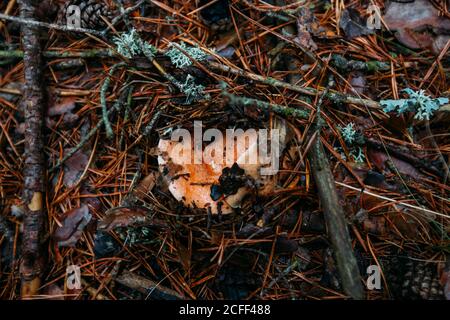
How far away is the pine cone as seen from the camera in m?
1.89

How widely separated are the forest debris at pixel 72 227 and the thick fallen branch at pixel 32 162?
0.34 ft

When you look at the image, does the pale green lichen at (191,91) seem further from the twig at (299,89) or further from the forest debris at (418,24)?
the forest debris at (418,24)

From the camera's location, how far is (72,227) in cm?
180

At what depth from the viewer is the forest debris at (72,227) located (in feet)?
5.88

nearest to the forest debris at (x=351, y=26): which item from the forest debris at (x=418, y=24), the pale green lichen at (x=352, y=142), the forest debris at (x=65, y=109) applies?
the forest debris at (x=418, y=24)

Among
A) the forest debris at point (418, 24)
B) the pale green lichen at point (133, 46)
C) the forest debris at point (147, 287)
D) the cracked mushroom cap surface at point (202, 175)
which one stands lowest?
the forest debris at point (147, 287)

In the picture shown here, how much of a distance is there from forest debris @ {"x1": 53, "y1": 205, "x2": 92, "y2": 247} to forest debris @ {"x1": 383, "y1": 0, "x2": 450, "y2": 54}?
6.79ft

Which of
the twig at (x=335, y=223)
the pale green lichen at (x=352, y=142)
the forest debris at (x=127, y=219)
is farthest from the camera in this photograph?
the pale green lichen at (x=352, y=142)

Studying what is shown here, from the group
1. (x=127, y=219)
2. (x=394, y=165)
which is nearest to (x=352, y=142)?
(x=394, y=165)

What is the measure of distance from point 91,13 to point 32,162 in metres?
0.93

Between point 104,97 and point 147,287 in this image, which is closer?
point 147,287

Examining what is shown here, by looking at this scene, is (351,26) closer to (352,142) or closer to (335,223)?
(352,142)

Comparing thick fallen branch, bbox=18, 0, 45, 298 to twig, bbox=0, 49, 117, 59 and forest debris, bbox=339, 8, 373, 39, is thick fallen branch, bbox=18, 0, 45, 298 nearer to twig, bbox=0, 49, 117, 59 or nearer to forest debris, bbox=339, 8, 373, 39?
twig, bbox=0, 49, 117, 59

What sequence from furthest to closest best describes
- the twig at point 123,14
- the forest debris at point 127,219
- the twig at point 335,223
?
the twig at point 123,14, the forest debris at point 127,219, the twig at point 335,223
